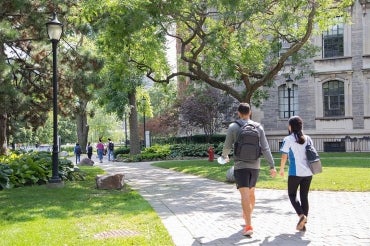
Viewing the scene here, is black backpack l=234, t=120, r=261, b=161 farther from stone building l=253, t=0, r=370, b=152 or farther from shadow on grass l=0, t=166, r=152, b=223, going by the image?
stone building l=253, t=0, r=370, b=152

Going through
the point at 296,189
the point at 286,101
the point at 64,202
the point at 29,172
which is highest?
the point at 286,101

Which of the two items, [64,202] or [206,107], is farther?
[206,107]

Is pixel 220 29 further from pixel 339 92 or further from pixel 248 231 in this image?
pixel 339 92

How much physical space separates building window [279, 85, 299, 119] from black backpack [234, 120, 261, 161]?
2872 centimetres

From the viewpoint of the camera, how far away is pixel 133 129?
3422cm

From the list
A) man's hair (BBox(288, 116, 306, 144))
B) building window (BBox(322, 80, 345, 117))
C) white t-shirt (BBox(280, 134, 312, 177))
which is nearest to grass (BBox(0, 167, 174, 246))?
white t-shirt (BBox(280, 134, 312, 177))

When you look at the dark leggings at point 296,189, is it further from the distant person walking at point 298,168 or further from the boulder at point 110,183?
the boulder at point 110,183

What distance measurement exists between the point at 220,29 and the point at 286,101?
1855 cm

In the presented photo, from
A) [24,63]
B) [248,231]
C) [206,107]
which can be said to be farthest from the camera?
[206,107]

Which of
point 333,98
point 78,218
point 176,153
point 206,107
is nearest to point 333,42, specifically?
point 333,98

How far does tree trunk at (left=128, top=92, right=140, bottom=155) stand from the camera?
34.0 meters

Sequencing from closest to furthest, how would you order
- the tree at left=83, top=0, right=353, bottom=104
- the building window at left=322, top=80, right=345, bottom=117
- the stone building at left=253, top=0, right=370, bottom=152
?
the tree at left=83, top=0, right=353, bottom=104
the stone building at left=253, top=0, right=370, bottom=152
the building window at left=322, top=80, right=345, bottom=117

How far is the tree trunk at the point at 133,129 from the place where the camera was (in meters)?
34.0

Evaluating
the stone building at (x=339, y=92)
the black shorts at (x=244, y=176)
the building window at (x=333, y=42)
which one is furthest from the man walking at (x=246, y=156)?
the building window at (x=333, y=42)
